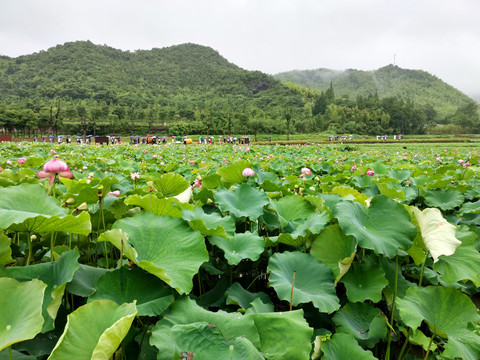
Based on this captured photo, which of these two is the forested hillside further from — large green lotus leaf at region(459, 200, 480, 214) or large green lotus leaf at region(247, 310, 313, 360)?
large green lotus leaf at region(247, 310, 313, 360)

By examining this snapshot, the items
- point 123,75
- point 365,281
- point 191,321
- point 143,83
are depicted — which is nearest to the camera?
point 191,321

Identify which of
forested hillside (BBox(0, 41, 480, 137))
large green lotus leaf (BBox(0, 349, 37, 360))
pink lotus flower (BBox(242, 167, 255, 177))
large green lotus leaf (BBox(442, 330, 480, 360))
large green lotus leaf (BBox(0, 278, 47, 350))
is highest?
forested hillside (BBox(0, 41, 480, 137))

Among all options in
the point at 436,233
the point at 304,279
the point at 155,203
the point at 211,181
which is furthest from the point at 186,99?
the point at 436,233

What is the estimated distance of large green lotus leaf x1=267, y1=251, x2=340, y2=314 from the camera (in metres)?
0.94

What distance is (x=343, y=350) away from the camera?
2.74 ft

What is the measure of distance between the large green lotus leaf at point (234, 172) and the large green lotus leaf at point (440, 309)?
3.70 ft

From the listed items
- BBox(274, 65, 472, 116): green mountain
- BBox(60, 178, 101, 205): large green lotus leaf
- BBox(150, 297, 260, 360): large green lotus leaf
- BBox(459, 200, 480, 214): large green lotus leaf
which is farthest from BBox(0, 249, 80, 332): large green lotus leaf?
BBox(274, 65, 472, 116): green mountain

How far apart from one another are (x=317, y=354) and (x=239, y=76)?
11856 centimetres

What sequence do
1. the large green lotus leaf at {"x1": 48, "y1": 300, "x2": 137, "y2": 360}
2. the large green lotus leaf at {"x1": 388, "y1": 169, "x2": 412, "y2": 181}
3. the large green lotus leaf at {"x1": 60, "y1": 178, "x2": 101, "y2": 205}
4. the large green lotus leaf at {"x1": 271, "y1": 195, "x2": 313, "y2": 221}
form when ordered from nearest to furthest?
the large green lotus leaf at {"x1": 48, "y1": 300, "x2": 137, "y2": 360} → the large green lotus leaf at {"x1": 60, "y1": 178, "x2": 101, "y2": 205} → the large green lotus leaf at {"x1": 271, "y1": 195, "x2": 313, "y2": 221} → the large green lotus leaf at {"x1": 388, "y1": 169, "x2": 412, "y2": 181}

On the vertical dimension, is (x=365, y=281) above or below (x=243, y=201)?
below

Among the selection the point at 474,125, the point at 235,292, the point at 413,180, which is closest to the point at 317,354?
the point at 235,292

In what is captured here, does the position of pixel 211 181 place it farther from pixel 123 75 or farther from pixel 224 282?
pixel 123 75

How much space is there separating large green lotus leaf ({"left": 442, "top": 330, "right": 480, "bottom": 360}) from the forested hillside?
41.5 meters

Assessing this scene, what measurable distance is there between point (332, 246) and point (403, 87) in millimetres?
157461
